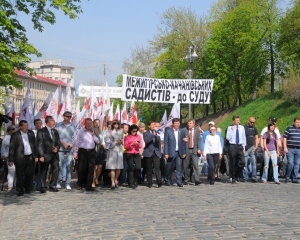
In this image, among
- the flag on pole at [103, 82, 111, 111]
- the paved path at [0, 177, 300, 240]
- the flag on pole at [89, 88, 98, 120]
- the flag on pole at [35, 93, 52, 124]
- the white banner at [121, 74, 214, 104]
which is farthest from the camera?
the flag on pole at [103, 82, 111, 111]

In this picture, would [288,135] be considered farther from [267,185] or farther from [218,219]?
[218,219]

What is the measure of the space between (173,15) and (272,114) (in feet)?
67.6

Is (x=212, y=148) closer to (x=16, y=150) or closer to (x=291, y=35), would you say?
(x=16, y=150)

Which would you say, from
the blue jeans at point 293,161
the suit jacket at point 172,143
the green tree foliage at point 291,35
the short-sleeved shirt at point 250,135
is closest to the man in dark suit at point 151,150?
the suit jacket at point 172,143

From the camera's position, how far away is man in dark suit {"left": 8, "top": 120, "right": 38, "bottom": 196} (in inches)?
556

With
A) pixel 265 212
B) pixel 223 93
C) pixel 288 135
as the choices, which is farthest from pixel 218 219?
pixel 223 93

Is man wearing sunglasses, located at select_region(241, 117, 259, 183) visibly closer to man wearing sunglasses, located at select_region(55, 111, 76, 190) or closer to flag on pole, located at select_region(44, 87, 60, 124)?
man wearing sunglasses, located at select_region(55, 111, 76, 190)

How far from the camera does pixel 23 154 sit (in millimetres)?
14242

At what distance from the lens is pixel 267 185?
643 inches

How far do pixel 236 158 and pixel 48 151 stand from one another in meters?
5.49

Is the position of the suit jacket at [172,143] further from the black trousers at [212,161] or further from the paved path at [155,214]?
the paved path at [155,214]

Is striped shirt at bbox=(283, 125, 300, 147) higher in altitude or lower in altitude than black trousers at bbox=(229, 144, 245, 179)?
higher

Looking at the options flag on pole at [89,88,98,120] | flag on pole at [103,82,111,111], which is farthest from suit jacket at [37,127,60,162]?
flag on pole at [103,82,111,111]

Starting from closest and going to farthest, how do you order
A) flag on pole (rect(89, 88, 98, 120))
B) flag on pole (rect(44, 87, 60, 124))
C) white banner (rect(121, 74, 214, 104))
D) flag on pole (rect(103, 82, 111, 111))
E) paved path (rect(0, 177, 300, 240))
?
paved path (rect(0, 177, 300, 240)) < flag on pole (rect(44, 87, 60, 124)) < white banner (rect(121, 74, 214, 104)) < flag on pole (rect(89, 88, 98, 120)) < flag on pole (rect(103, 82, 111, 111))
